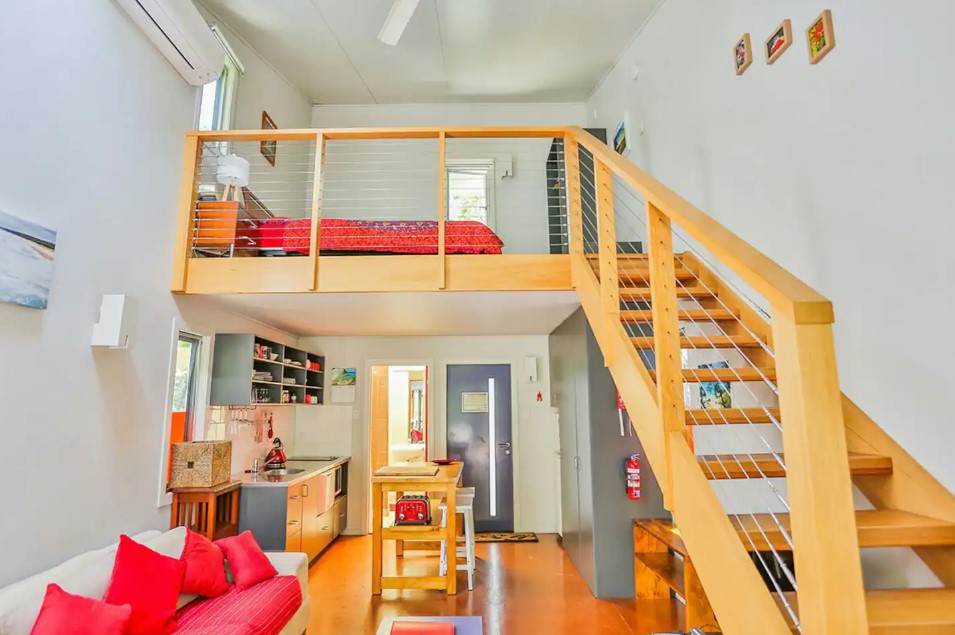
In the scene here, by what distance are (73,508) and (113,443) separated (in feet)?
1.33

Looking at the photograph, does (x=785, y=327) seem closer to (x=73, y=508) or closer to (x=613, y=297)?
(x=613, y=297)

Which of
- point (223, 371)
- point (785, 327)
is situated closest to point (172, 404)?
point (223, 371)

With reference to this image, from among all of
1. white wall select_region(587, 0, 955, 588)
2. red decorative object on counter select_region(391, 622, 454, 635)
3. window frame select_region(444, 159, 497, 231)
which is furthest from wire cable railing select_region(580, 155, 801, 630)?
red decorative object on counter select_region(391, 622, 454, 635)

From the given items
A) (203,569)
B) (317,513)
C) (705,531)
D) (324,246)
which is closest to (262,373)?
(317,513)

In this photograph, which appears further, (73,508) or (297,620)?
(297,620)

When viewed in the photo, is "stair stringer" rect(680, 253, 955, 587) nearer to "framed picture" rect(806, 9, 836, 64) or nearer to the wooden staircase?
the wooden staircase

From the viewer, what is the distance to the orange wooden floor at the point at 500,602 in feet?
11.5

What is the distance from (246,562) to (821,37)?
414cm

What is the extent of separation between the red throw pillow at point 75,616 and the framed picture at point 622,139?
5009mm

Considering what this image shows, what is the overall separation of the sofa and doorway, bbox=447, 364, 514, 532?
3.07 meters

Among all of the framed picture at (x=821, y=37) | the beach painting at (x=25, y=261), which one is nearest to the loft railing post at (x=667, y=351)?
the framed picture at (x=821, y=37)

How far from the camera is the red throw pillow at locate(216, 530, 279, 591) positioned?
295cm

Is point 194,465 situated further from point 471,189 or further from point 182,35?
point 471,189

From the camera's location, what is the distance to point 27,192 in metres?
2.28
